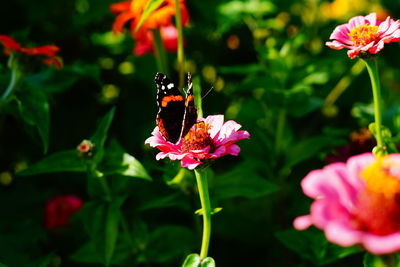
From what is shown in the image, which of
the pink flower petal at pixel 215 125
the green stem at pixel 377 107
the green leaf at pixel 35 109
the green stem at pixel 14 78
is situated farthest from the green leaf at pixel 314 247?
the green stem at pixel 14 78

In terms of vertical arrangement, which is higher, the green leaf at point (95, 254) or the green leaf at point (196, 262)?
the green leaf at point (196, 262)

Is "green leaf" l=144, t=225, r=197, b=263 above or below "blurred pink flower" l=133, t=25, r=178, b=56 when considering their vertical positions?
below

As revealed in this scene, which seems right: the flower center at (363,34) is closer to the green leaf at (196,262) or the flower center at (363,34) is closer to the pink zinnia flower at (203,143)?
the pink zinnia flower at (203,143)

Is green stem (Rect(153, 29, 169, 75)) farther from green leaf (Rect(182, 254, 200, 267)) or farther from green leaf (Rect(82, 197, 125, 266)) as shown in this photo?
green leaf (Rect(182, 254, 200, 267))

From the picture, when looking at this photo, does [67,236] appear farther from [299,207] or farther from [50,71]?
[299,207]

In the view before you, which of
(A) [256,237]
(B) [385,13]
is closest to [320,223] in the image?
(A) [256,237]

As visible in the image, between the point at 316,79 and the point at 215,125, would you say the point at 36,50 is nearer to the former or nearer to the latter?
the point at 215,125

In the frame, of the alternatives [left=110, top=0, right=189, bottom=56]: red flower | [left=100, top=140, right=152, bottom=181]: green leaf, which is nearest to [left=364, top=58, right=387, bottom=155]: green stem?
[left=100, top=140, right=152, bottom=181]: green leaf
